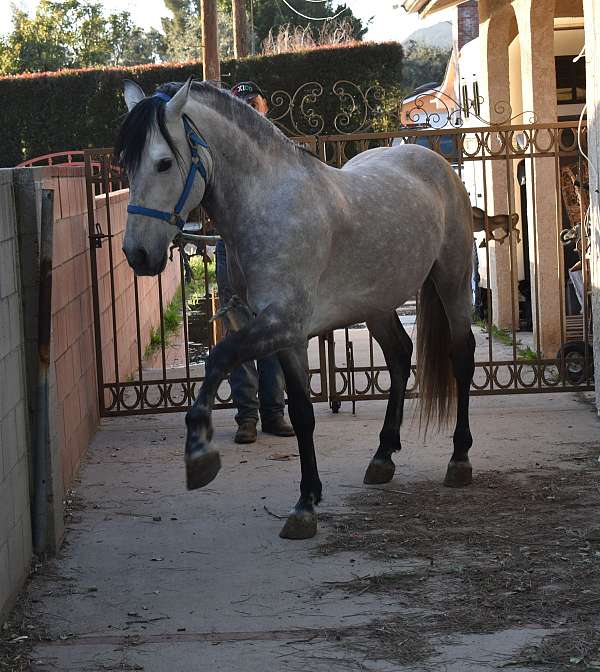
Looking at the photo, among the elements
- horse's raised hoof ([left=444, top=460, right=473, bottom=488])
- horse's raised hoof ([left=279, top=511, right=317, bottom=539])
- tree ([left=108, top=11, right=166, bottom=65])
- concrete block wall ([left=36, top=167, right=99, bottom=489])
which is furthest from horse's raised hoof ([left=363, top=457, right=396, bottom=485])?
tree ([left=108, top=11, right=166, bottom=65])

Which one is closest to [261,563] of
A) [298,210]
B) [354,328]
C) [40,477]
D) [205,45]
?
[40,477]

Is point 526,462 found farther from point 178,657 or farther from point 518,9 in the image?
point 518,9

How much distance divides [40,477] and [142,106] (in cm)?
158

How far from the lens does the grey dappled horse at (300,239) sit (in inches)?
186

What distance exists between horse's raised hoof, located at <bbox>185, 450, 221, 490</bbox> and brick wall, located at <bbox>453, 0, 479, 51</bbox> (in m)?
22.5

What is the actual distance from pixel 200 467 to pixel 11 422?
2.46 ft

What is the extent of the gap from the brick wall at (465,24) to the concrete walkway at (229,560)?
19532 millimetres

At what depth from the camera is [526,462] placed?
252 inches

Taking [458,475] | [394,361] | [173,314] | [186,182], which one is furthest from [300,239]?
[173,314]

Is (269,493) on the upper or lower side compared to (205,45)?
lower

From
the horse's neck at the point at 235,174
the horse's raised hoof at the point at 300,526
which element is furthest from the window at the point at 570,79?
the horse's raised hoof at the point at 300,526

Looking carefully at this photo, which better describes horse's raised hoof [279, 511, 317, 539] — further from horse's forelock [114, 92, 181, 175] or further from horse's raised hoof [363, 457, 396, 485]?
horse's forelock [114, 92, 181, 175]

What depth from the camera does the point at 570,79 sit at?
1182 centimetres

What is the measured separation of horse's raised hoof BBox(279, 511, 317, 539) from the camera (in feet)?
16.9
